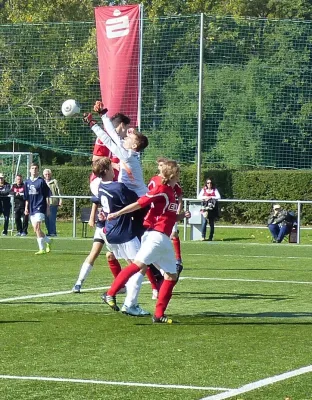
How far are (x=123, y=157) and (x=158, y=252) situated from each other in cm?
140

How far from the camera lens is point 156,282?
12844 mm

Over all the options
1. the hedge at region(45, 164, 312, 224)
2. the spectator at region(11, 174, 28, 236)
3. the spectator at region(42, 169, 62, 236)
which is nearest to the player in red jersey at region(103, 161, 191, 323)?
the spectator at region(42, 169, 62, 236)

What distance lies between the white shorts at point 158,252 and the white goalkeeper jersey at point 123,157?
1.20 meters

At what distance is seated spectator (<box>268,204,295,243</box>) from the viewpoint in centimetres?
2847

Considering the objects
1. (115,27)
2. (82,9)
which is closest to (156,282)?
→ (115,27)

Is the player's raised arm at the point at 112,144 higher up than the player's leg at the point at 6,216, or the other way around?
the player's raised arm at the point at 112,144

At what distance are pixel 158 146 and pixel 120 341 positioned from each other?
25.9m

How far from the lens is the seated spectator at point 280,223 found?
2847cm

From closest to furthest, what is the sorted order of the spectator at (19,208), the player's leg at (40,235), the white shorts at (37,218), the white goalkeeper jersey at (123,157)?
the white goalkeeper jersey at (123,157) < the player's leg at (40,235) < the white shorts at (37,218) < the spectator at (19,208)

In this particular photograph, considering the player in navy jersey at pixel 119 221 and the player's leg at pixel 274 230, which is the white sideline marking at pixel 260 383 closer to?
the player in navy jersey at pixel 119 221

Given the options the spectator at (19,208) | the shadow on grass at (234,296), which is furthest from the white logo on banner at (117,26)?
the shadow on grass at (234,296)

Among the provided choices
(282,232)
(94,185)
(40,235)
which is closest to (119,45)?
(282,232)

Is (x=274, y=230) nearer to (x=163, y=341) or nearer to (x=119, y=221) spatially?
(x=119, y=221)

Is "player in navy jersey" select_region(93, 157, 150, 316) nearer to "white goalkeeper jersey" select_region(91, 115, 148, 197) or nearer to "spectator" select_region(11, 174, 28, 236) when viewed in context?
"white goalkeeper jersey" select_region(91, 115, 148, 197)
